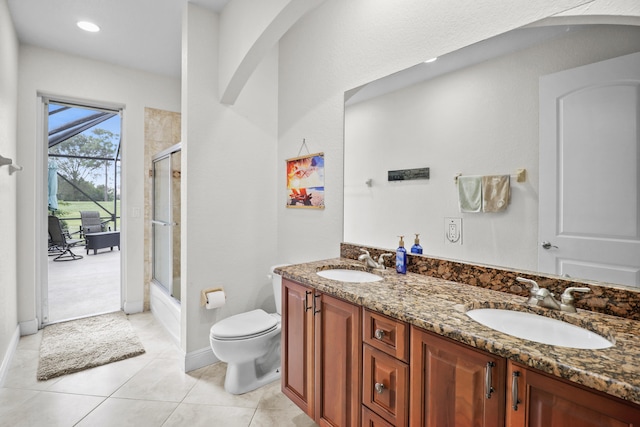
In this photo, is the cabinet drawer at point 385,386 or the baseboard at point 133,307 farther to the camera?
the baseboard at point 133,307

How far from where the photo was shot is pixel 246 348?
208 cm

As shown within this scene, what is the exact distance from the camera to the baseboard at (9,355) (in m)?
2.16

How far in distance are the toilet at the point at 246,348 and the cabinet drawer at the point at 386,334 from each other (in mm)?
1049

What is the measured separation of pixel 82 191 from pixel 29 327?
495cm

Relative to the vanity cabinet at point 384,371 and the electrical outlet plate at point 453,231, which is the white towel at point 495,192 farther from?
the vanity cabinet at point 384,371

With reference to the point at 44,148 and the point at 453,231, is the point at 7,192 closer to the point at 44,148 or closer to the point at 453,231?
the point at 44,148

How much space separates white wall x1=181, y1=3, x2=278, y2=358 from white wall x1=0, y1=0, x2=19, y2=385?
46.6 inches

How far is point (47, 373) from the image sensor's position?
2.25 m

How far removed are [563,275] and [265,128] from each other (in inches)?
91.1

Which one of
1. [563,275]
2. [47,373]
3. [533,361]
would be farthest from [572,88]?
[47,373]

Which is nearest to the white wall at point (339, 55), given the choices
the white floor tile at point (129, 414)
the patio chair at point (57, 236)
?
the white floor tile at point (129, 414)

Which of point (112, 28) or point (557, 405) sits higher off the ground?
point (112, 28)

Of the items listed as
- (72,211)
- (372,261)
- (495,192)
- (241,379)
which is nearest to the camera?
(495,192)

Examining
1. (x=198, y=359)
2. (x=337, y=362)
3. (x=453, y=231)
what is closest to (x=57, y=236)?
(x=198, y=359)
